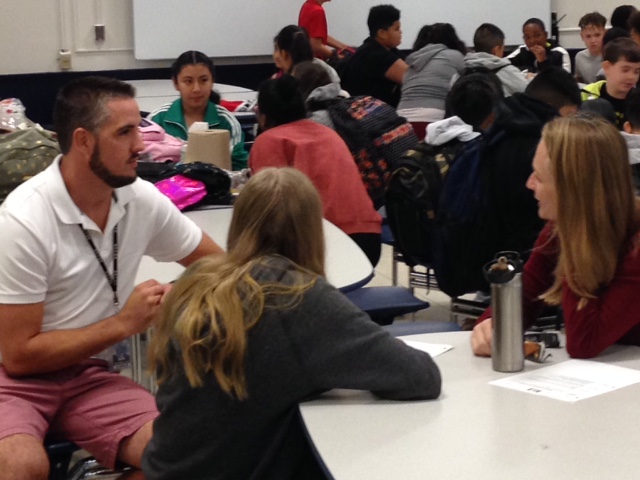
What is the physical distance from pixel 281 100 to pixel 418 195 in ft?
2.18

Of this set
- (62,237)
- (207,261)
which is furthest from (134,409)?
(207,261)

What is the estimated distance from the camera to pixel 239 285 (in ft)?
5.93

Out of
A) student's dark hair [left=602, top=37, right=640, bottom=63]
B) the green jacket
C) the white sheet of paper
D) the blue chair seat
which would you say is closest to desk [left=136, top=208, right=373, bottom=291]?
the blue chair seat

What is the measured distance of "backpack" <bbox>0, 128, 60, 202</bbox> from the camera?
3.36 meters

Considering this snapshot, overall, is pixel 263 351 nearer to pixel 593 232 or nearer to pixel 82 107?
pixel 593 232

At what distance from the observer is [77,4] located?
8609mm

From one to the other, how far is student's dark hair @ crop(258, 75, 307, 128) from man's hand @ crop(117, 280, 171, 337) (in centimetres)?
182

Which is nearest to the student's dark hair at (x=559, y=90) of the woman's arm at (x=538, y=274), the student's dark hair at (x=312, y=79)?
the student's dark hair at (x=312, y=79)

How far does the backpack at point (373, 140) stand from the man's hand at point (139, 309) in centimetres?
233

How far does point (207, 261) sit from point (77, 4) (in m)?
7.24

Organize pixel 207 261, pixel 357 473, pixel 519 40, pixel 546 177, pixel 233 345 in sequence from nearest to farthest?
1. pixel 357 473
2. pixel 233 345
3. pixel 207 261
4. pixel 546 177
5. pixel 519 40

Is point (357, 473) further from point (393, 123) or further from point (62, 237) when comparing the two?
point (393, 123)

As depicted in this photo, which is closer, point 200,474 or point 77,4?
point 200,474

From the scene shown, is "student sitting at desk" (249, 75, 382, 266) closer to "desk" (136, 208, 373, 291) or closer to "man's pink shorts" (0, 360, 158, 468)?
"desk" (136, 208, 373, 291)
